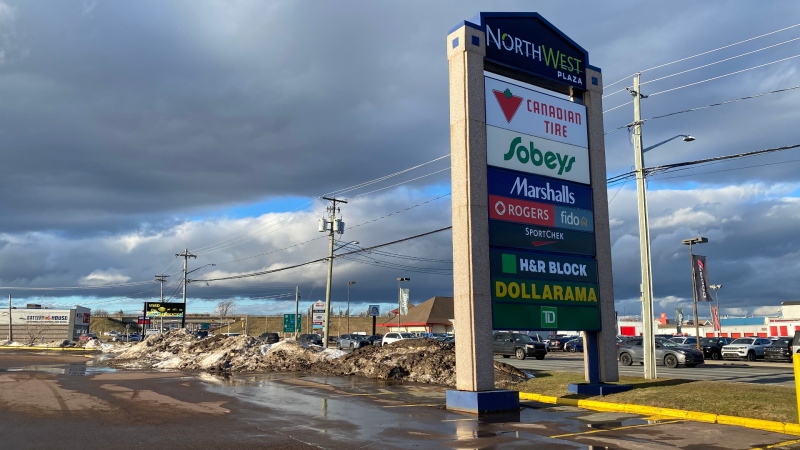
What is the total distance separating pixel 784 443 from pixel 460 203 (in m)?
7.77

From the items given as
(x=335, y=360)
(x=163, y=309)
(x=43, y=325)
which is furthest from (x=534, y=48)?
(x=43, y=325)

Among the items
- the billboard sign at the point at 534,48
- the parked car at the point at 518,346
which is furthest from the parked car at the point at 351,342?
the billboard sign at the point at 534,48

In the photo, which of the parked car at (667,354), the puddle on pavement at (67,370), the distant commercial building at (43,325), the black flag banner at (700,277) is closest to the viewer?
the puddle on pavement at (67,370)

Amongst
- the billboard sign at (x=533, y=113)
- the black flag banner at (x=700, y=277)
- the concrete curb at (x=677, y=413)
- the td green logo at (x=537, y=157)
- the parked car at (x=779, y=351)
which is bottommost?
the parked car at (x=779, y=351)

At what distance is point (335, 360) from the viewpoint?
27688mm

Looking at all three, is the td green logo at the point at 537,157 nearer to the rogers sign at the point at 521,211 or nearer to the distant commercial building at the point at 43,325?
the rogers sign at the point at 521,211

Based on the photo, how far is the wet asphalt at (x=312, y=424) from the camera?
9633 millimetres

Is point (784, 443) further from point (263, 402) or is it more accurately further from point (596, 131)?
point (263, 402)

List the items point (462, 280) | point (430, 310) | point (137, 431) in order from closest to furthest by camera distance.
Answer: point (137, 431) → point (462, 280) → point (430, 310)

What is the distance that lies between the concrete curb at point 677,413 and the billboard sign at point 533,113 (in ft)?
22.7

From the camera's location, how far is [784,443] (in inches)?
384

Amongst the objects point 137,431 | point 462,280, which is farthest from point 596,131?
point 137,431

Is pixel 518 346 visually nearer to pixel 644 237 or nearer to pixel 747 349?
pixel 747 349

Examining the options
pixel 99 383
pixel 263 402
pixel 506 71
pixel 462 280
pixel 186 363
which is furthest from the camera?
pixel 186 363
